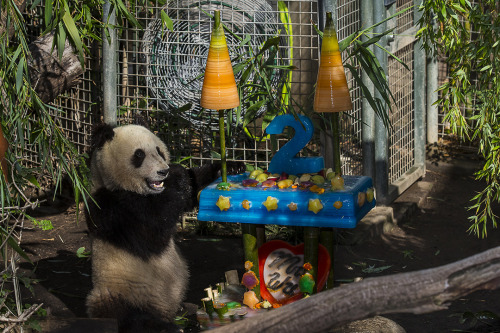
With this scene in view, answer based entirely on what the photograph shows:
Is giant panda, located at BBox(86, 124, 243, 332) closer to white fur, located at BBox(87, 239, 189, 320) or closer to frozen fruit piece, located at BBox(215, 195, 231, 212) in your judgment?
white fur, located at BBox(87, 239, 189, 320)

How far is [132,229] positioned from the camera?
12.6 feet

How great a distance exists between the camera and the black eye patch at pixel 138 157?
3.91 m

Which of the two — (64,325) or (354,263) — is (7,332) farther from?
(354,263)

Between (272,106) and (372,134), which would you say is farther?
(372,134)

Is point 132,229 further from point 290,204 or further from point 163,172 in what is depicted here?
point 290,204

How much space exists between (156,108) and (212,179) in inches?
64.9

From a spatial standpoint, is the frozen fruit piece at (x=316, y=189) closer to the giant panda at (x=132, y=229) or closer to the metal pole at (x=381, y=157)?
the giant panda at (x=132, y=229)

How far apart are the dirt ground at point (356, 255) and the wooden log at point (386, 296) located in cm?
A: 218

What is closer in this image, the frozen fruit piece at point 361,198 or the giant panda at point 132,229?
the frozen fruit piece at point 361,198

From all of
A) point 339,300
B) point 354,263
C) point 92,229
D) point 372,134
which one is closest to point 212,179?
point 92,229

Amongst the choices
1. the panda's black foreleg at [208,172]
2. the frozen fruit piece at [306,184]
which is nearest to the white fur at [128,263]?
the panda's black foreleg at [208,172]

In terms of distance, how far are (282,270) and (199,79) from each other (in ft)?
7.11

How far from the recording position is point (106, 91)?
5.49 m

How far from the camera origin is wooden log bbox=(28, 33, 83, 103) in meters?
5.51
